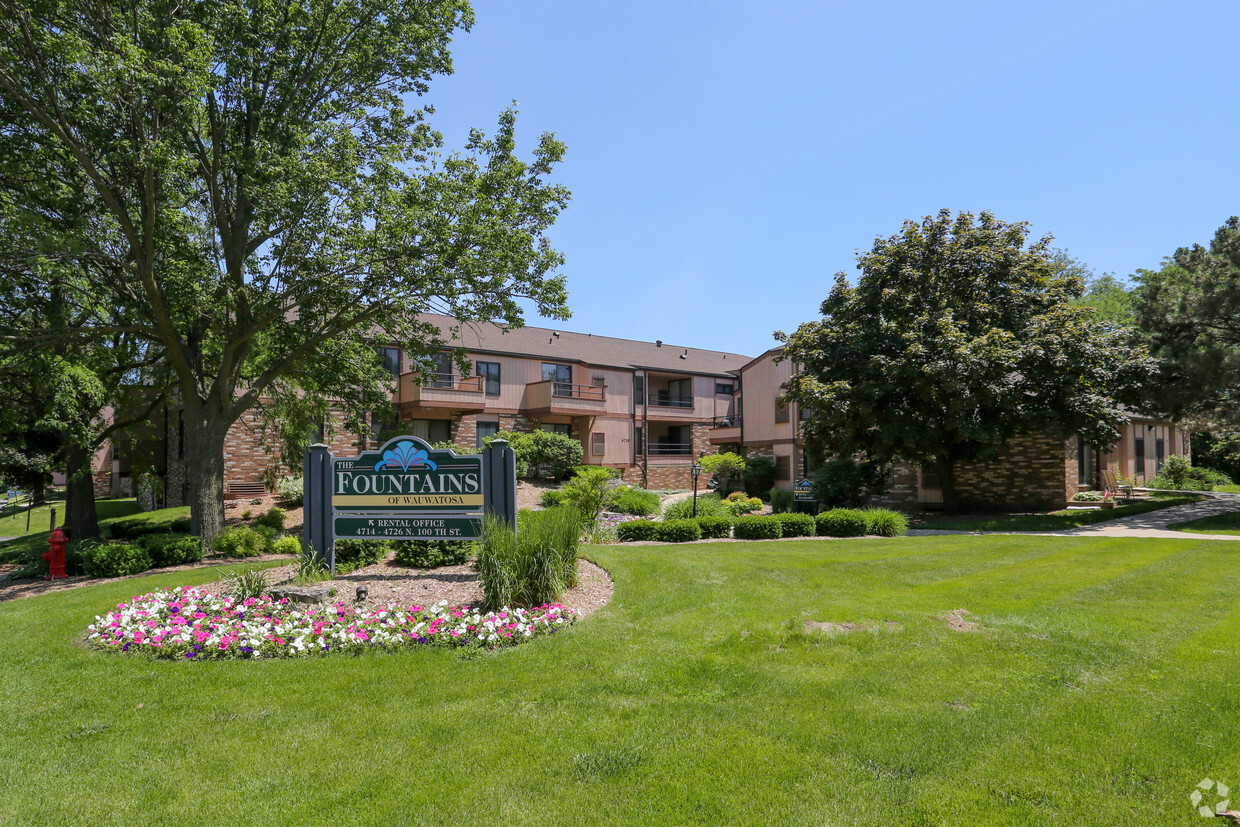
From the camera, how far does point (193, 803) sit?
386 cm

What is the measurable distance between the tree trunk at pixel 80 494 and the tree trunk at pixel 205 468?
5.49 m

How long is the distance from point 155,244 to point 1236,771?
52.7 feet

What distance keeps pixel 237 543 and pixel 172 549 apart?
3.89ft

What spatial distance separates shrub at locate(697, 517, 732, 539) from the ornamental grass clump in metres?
7.26

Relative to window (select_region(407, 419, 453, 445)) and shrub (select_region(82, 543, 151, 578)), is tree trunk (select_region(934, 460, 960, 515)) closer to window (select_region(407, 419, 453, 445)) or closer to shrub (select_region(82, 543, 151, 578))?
shrub (select_region(82, 543, 151, 578))

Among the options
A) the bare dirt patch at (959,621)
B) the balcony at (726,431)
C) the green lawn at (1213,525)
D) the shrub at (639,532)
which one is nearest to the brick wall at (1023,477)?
the green lawn at (1213,525)

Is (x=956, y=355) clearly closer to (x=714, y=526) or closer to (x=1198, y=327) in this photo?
(x=714, y=526)

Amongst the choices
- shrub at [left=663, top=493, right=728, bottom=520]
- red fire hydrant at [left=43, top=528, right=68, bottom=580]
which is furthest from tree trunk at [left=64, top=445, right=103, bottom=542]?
shrub at [left=663, top=493, right=728, bottom=520]

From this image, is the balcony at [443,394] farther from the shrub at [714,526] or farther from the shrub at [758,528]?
the shrub at [758,528]

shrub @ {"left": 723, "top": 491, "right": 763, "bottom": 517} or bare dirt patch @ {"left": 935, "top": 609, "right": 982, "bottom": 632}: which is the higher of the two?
bare dirt patch @ {"left": 935, "top": 609, "right": 982, "bottom": 632}

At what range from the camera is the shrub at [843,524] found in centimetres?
1563

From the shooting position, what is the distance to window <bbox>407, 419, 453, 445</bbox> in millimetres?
31516

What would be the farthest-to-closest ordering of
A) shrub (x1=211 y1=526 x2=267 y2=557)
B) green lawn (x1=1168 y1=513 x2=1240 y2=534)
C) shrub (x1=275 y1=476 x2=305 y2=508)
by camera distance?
shrub (x1=275 y1=476 x2=305 y2=508) < green lawn (x1=1168 y1=513 x2=1240 y2=534) < shrub (x1=211 y1=526 x2=267 y2=557)

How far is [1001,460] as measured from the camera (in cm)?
2217
